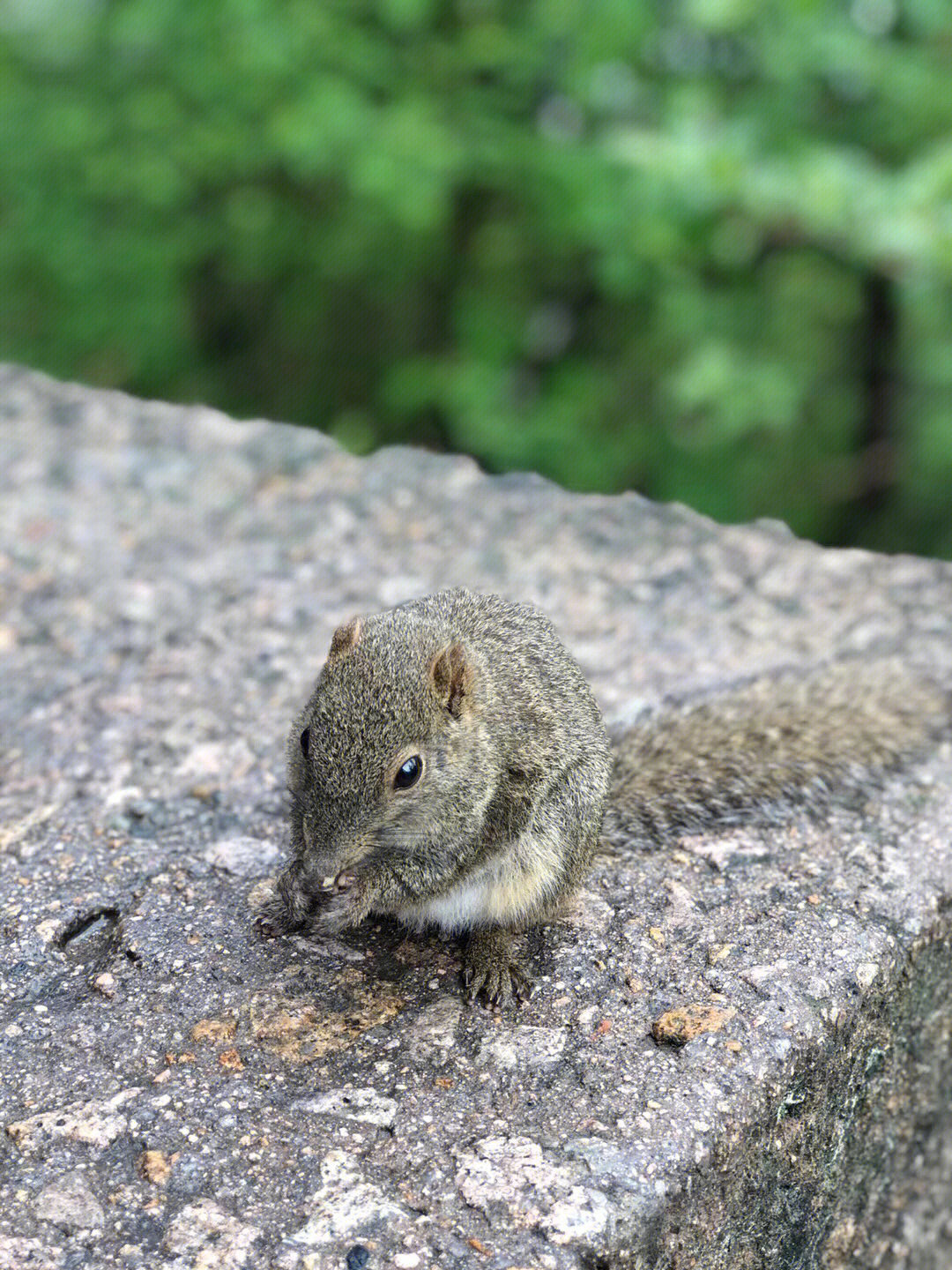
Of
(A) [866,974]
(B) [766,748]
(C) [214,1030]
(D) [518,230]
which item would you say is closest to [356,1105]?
(C) [214,1030]

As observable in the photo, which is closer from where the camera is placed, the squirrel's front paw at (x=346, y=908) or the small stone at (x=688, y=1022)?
the small stone at (x=688, y=1022)

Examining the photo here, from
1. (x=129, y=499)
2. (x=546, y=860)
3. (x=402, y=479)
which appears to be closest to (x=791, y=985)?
(x=546, y=860)

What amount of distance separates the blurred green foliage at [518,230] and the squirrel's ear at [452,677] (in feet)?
5.26

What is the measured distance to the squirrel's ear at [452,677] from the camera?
1.89m

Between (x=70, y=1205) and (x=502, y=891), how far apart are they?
0.69 meters

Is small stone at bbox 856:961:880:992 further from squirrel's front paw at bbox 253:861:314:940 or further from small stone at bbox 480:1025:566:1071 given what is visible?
squirrel's front paw at bbox 253:861:314:940

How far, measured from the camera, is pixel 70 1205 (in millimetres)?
1590

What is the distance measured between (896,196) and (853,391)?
1451 millimetres

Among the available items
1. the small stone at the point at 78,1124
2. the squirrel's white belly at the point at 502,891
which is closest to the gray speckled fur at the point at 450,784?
the squirrel's white belly at the point at 502,891

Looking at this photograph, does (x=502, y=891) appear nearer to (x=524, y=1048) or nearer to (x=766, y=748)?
(x=524, y=1048)

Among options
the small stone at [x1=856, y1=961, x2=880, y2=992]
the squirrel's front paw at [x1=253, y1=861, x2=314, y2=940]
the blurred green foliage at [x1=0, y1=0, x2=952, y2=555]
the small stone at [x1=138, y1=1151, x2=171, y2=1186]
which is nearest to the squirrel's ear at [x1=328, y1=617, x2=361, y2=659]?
the squirrel's front paw at [x1=253, y1=861, x2=314, y2=940]

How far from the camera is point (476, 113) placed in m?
4.21

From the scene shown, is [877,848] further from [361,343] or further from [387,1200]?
[361,343]

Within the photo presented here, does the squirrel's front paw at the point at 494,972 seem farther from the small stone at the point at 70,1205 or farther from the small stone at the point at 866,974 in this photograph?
the small stone at the point at 70,1205
